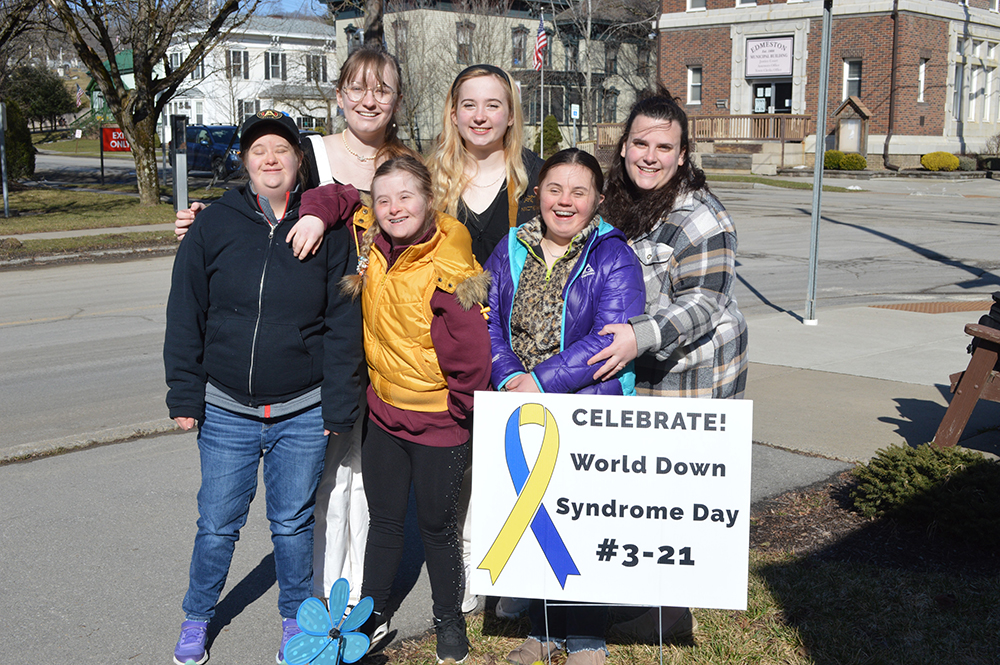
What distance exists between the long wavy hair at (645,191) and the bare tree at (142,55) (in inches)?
Answer: 767

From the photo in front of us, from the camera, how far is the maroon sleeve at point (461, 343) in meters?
3.10

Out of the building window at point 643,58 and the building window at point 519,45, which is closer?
the building window at point 519,45

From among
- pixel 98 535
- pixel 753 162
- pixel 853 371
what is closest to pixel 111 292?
pixel 98 535

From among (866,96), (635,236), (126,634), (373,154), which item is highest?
(866,96)

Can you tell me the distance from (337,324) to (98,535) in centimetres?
223

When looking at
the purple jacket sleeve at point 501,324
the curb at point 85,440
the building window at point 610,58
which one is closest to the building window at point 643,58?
the building window at point 610,58

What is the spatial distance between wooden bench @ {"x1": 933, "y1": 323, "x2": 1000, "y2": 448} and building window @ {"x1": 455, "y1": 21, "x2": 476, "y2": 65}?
124 feet

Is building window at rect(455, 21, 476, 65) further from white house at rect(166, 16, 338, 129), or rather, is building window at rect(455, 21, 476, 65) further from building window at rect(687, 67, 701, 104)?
white house at rect(166, 16, 338, 129)

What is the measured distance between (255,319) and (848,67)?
43161 millimetres

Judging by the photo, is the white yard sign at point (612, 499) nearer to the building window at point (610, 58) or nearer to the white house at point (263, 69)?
the building window at point (610, 58)

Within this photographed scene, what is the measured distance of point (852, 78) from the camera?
41.1 meters

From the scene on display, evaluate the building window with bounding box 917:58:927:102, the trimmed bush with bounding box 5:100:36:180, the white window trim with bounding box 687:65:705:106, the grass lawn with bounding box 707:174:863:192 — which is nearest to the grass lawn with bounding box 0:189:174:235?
the trimmed bush with bounding box 5:100:36:180

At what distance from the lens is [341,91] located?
11.6 ft

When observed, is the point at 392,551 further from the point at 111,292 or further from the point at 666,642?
the point at 111,292
